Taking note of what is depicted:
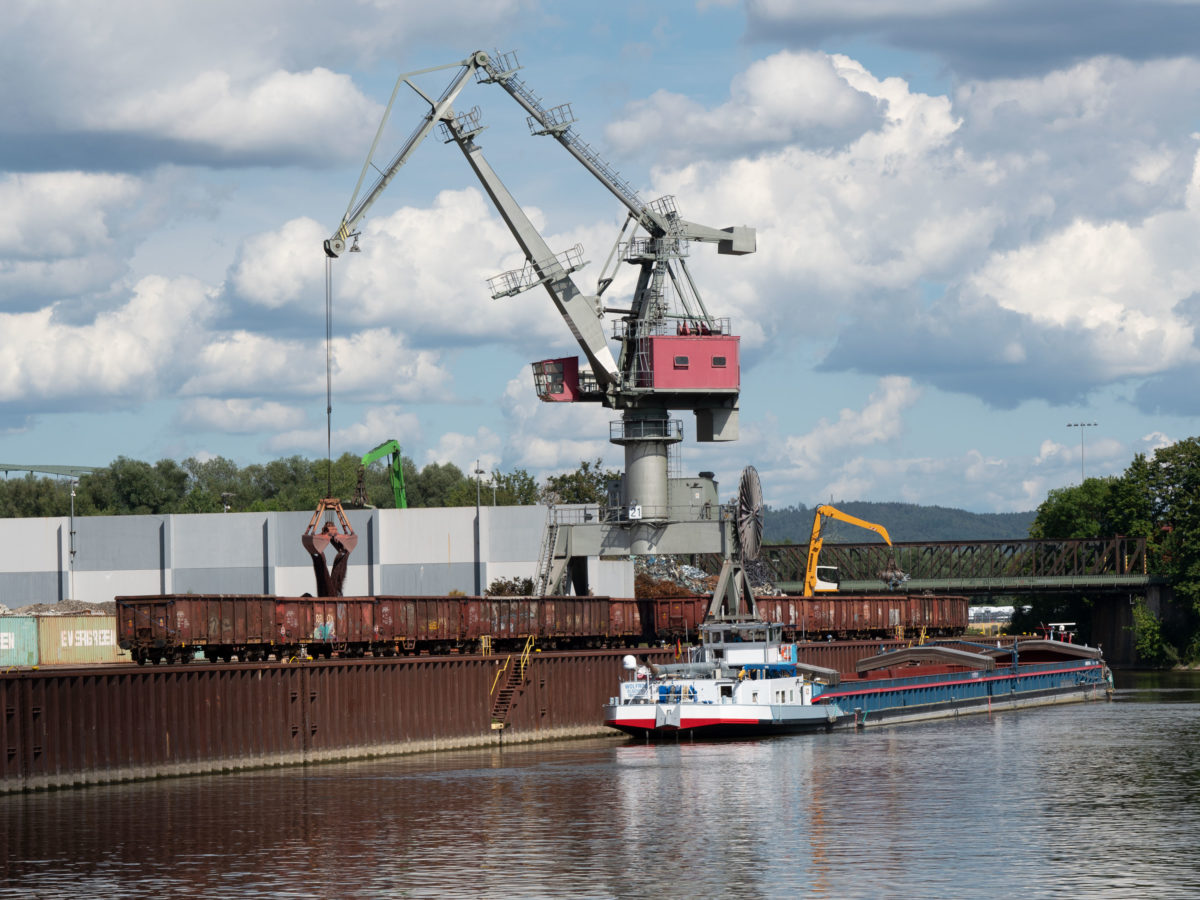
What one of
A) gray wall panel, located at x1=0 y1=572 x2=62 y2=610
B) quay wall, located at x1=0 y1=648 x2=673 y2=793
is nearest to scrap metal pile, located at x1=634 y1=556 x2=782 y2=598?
quay wall, located at x1=0 y1=648 x2=673 y2=793

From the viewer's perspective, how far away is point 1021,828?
44188mm

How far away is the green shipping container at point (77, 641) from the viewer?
63.4 metres

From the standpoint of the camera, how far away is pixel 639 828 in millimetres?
44750

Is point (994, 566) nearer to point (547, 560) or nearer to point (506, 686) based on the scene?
point (547, 560)

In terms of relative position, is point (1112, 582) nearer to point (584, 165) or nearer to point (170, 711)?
point (584, 165)

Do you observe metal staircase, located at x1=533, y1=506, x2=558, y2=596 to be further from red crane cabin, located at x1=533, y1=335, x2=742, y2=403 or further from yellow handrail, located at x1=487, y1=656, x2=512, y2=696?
yellow handrail, located at x1=487, y1=656, x2=512, y2=696

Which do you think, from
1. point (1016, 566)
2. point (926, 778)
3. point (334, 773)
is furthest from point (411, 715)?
point (1016, 566)

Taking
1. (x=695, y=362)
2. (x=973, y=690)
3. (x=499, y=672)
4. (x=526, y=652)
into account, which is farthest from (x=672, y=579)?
(x=499, y=672)

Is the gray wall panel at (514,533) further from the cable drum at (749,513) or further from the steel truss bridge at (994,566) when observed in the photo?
the steel truss bridge at (994,566)

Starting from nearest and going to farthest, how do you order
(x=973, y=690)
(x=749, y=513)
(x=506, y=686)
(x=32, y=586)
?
1. (x=506, y=686)
2. (x=749, y=513)
3. (x=973, y=690)
4. (x=32, y=586)

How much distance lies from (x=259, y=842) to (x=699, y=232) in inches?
1905

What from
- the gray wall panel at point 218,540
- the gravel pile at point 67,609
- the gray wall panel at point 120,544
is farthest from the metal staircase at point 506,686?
the gray wall panel at point 120,544

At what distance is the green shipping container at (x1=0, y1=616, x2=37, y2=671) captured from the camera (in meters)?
58.9

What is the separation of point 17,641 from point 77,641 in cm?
550
